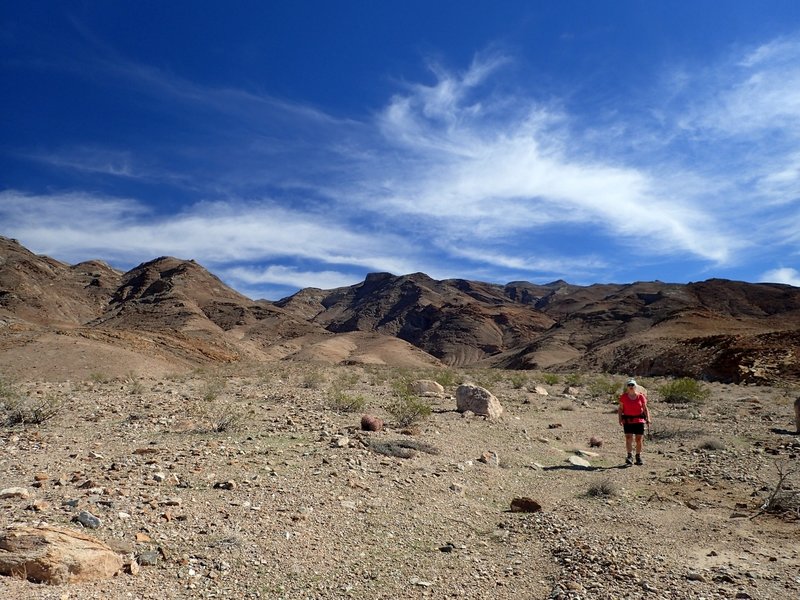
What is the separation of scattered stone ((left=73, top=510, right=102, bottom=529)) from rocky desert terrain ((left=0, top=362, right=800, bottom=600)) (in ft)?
0.04

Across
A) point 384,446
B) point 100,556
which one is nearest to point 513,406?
point 384,446

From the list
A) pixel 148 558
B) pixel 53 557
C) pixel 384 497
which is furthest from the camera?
pixel 384 497

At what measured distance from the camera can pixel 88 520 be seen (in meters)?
5.29

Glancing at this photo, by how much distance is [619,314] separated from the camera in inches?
3688

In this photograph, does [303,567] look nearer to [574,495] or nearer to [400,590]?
[400,590]

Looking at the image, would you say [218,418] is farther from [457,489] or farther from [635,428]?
[635,428]

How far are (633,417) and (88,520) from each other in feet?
31.9

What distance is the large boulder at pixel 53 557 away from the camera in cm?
411

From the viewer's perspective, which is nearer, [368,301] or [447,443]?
[447,443]

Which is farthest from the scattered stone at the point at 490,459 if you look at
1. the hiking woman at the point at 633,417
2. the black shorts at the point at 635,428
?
the black shorts at the point at 635,428

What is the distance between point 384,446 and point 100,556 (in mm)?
5569

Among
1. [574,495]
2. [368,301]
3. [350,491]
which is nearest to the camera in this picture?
[350,491]

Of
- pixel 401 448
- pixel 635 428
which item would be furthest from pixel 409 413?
pixel 635 428

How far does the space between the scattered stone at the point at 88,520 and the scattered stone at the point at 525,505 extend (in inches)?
199
